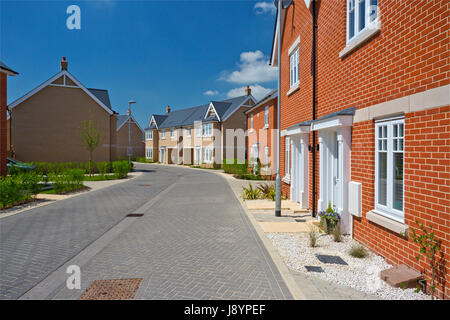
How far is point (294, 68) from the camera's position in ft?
39.5

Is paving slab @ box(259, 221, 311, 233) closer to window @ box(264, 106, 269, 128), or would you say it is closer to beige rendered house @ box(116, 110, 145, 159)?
window @ box(264, 106, 269, 128)

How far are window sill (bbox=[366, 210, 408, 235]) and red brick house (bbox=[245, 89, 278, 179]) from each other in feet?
50.3

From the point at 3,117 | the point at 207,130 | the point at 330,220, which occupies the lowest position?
the point at 330,220

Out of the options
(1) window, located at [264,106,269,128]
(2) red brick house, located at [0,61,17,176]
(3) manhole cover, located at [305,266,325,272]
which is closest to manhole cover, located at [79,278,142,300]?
(3) manhole cover, located at [305,266,325,272]

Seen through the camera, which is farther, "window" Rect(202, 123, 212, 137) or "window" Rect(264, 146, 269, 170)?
"window" Rect(202, 123, 212, 137)

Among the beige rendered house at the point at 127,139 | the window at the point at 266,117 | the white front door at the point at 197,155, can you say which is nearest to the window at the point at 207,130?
the white front door at the point at 197,155

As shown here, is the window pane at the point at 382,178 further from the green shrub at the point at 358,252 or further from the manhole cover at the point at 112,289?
the manhole cover at the point at 112,289

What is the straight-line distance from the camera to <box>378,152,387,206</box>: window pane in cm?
587

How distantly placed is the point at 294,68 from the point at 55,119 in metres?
23.3

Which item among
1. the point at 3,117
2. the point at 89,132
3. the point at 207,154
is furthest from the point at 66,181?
the point at 207,154

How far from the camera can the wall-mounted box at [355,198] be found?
21.7ft

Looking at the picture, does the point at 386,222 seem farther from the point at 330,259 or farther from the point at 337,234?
the point at 337,234

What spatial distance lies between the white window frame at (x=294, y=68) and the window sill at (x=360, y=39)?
396cm
